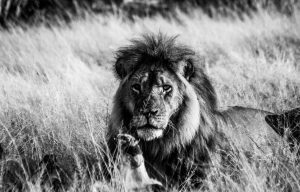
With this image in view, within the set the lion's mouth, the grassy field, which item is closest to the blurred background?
the grassy field

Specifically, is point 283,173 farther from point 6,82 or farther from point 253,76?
point 6,82

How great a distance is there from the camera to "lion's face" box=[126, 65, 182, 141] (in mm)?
3754

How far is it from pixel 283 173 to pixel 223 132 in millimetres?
719

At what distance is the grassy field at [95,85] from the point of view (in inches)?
151

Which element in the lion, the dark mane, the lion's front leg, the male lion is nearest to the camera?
the lion's front leg

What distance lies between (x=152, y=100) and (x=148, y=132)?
271mm

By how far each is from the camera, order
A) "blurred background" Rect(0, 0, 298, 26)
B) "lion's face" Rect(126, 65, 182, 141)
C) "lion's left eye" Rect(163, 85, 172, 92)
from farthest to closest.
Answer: "blurred background" Rect(0, 0, 298, 26) < "lion's left eye" Rect(163, 85, 172, 92) < "lion's face" Rect(126, 65, 182, 141)

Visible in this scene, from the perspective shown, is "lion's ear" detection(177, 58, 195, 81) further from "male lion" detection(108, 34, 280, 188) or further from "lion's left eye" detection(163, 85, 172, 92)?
"lion's left eye" detection(163, 85, 172, 92)

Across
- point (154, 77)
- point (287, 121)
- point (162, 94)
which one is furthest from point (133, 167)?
point (287, 121)

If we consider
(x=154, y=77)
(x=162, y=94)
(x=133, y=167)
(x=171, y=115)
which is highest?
(x=154, y=77)

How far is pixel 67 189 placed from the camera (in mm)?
3789

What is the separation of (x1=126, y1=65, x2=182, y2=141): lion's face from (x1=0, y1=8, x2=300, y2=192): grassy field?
46 cm

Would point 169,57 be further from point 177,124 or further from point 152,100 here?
point 177,124

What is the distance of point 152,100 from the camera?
Answer: 3.83 m
